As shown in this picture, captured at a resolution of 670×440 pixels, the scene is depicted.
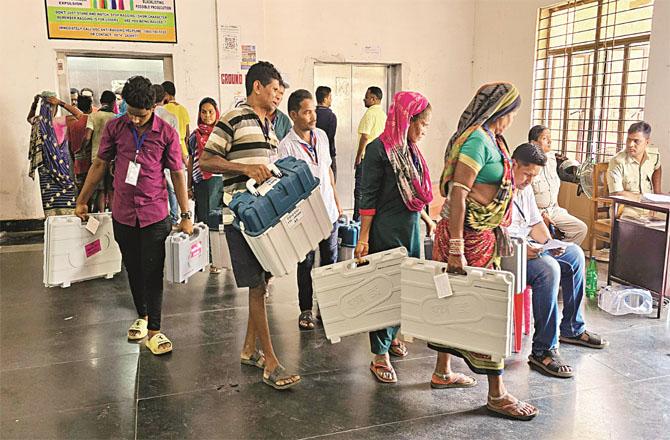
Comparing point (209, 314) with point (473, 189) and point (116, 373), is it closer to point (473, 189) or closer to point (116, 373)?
point (116, 373)

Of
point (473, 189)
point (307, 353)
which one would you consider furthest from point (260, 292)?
point (473, 189)

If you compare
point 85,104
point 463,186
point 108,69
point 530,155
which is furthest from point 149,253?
point 108,69

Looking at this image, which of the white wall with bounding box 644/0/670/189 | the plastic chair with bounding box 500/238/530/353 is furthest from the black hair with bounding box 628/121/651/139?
the plastic chair with bounding box 500/238/530/353

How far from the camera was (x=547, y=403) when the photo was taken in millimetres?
2771

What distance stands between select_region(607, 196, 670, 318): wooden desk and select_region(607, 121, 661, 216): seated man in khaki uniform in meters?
0.38

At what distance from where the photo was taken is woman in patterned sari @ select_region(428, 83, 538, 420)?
248cm

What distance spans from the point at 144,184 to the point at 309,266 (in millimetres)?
1138

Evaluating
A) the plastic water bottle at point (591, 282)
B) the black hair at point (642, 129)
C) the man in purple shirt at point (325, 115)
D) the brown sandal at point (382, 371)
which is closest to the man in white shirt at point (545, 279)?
the brown sandal at point (382, 371)

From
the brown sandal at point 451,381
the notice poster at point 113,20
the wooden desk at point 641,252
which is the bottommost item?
the brown sandal at point 451,381

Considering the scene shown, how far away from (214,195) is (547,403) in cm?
321

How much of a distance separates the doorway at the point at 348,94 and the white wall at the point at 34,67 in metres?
1.57

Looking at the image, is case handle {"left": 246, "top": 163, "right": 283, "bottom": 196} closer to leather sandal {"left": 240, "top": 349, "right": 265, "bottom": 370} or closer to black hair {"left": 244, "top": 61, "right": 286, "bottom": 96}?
→ black hair {"left": 244, "top": 61, "right": 286, "bottom": 96}

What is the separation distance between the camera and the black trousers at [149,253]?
3.30 meters

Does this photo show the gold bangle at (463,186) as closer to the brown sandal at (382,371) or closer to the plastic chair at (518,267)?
the plastic chair at (518,267)
